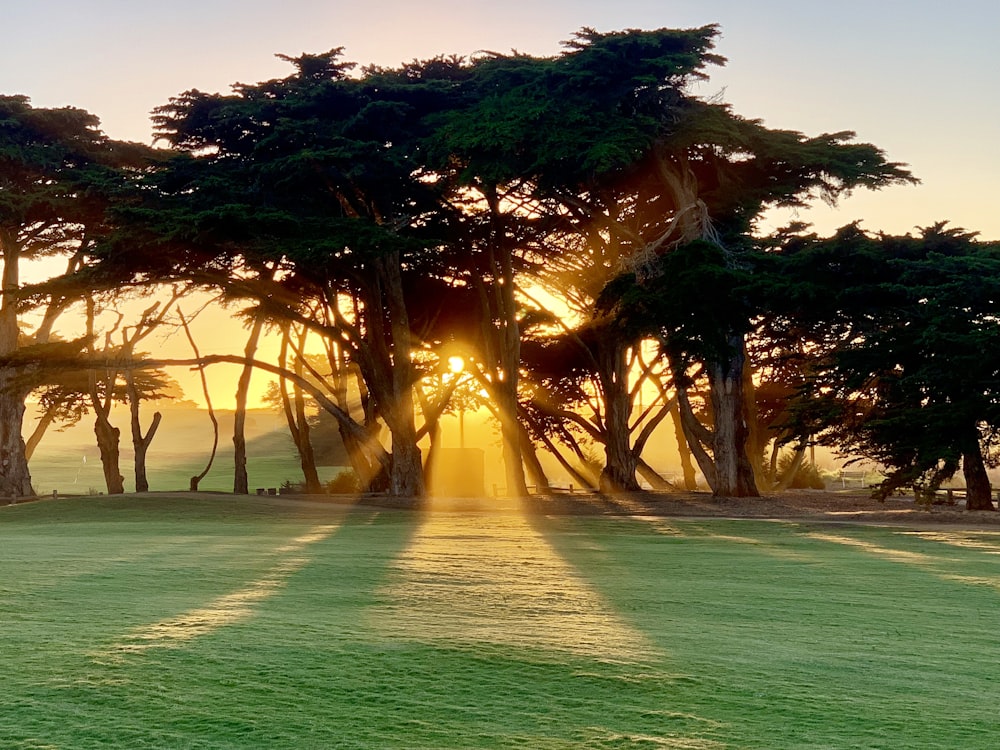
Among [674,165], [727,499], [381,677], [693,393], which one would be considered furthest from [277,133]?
[381,677]

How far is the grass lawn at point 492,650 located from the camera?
5836 mm

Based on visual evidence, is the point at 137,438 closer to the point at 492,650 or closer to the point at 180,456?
the point at 492,650

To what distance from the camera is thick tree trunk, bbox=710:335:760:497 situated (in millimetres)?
33250

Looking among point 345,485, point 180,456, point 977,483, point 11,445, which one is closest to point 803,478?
point 345,485

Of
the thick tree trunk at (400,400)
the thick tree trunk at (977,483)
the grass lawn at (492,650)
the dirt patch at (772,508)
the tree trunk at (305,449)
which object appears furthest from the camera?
the tree trunk at (305,449)

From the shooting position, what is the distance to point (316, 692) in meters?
6.49

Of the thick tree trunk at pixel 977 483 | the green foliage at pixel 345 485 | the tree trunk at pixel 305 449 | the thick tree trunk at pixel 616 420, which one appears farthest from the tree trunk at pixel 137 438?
the thick tree trunk at pixel 977 483

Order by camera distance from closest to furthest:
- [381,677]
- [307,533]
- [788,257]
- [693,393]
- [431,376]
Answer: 1. [381,677]
2. [307,533]
3. [788,257]
4. [431,376]
5. [693,393]

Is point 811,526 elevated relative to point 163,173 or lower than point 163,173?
lower

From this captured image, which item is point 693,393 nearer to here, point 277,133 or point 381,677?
point 277,133

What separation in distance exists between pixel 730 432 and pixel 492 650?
1047 inches

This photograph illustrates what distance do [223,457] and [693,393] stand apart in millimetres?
66651

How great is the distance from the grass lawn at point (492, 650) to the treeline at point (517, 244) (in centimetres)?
1301

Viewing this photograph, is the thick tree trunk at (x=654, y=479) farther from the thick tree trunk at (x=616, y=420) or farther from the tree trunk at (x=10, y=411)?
the tree trunk at (x=10, y=411)
